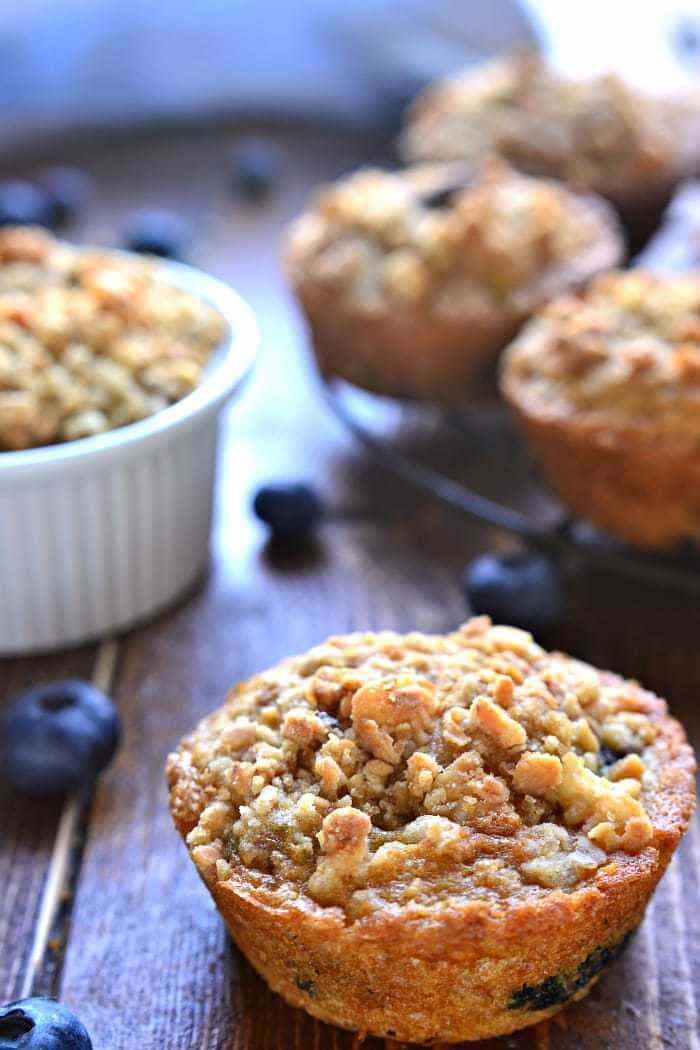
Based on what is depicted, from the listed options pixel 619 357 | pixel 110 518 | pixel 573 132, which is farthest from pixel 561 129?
pixel 110 518

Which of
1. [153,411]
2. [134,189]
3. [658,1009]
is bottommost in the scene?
[134,189]

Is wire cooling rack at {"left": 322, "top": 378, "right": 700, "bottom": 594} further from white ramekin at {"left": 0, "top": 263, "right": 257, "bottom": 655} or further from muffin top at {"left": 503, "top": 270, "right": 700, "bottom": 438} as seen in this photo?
white ramekin at {"left": 0, "top": 263, "right": 257, "bottom": 655}

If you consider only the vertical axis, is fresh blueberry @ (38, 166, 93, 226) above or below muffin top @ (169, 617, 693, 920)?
below

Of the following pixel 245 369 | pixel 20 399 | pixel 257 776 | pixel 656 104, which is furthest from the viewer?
pixel 656 104

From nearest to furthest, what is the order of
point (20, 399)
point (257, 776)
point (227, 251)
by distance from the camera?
point (257, 776), point (20, 399), point (227, 251)

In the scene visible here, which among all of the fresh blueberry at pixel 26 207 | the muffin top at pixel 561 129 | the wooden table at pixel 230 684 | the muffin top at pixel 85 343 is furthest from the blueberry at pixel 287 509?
the fresh blueberry at pixel 26 207

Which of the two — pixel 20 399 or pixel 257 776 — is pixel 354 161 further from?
pixel 257 776

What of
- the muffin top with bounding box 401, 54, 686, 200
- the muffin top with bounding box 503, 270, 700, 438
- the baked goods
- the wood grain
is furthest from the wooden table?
the muffin top with bounding box 401, 54, 686, 200

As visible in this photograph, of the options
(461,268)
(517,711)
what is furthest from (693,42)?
(517,711)
